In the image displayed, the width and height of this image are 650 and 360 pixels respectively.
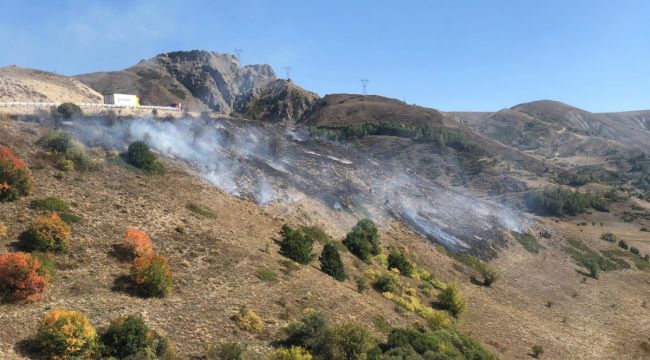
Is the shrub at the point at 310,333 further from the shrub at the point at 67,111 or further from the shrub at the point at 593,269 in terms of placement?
the shrub at the point at 593,269

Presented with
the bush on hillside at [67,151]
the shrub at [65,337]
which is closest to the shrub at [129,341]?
the shrub at [65,337]

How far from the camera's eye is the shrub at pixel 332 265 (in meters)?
30.2

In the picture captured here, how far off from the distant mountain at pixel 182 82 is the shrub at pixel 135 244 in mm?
120659

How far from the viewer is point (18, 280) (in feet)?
57.9

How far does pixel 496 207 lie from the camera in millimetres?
72375

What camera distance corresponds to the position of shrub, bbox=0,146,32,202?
24438 mm

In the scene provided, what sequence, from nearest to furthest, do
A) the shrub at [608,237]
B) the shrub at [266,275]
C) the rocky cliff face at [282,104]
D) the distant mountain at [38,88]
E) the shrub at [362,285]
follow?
1. the shrub at [266,275]
2. the shrub at [362,285]
3. the distant mountain at [38,88]
4. the shrub at [608,237]
5. the rocky cliff face at [282,104]

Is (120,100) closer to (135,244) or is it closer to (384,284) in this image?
(135,244)

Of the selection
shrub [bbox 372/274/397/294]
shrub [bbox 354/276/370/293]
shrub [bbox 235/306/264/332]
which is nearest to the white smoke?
shrub [bbox 372/274/397/294]

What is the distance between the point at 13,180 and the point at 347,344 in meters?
19.5

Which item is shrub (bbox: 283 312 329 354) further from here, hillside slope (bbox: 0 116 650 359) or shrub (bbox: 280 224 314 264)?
shrub (bbox: 280 224 314 264)

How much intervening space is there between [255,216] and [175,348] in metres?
19.3

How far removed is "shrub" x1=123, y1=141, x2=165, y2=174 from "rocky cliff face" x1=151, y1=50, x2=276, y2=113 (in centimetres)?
13186

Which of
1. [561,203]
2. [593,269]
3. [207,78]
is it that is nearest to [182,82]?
[207,78]
